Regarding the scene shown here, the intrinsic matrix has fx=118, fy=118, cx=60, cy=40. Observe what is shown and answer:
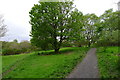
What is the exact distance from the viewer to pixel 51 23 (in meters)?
26.0

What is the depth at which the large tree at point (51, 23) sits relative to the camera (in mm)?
25000

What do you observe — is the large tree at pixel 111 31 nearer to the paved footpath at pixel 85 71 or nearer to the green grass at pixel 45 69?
the paved footpath at pixel 85 71

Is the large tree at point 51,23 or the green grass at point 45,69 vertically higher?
the large tree at point 51,23

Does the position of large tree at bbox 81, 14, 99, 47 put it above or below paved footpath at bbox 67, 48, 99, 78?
above

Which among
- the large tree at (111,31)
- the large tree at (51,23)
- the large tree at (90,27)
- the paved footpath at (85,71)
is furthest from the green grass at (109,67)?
the large tree at (90,27)

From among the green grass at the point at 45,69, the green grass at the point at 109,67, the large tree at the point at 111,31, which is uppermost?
the large tree at the point at 111,31

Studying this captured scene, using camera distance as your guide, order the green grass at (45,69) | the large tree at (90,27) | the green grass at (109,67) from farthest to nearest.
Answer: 1. the large tree at (90,27)
2. the green grass at (45,69)
3. the green grass at (109,67)

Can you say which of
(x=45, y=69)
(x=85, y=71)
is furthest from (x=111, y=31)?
(x=45, y=69)

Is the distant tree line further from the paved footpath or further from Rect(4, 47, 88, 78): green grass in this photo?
the paved footpath

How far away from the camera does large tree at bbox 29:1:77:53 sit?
25000mm

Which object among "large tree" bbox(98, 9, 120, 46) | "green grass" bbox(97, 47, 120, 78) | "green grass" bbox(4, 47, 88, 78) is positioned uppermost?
"large tree" bbox(98, 9, 120, 46)

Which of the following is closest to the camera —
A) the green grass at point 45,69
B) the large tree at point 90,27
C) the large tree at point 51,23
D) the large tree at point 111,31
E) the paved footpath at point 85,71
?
the paved footpath at point 85,71

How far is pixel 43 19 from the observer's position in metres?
25.3

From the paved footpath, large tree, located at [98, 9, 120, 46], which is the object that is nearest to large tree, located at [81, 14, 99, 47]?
large tree, located at [98, 9, 120, 46]
